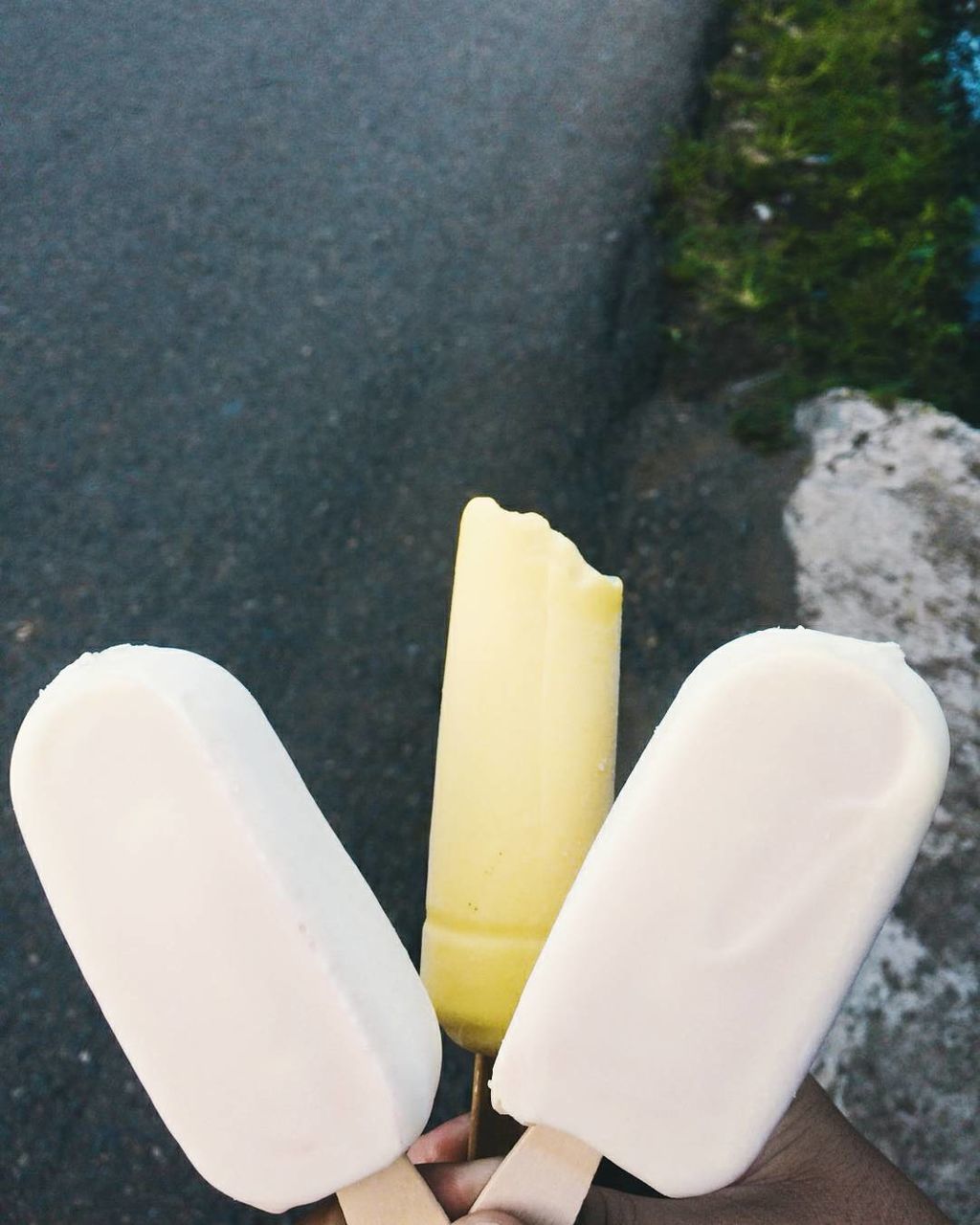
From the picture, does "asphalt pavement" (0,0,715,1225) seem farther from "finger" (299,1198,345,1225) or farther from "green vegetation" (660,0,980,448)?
"finger" (299,1198,345,1225)

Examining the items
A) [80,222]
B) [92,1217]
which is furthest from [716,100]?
[92,1217]

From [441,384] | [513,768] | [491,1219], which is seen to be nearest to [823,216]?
[441,384]

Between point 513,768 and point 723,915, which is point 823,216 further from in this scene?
point 723,915

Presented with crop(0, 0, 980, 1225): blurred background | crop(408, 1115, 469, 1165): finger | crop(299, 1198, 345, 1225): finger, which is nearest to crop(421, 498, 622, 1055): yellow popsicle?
crop(299, 1198, 345, 1225): finger

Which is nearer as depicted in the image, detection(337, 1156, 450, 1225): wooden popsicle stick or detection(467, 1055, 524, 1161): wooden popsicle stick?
detection(337, 1156, 450, 1225): wooden popsicle stick

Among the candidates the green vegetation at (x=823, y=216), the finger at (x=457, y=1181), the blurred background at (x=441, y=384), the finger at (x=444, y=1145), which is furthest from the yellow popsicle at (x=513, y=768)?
the green vegetation at (x=823, y=216)

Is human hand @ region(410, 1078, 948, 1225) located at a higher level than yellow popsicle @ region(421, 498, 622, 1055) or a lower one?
lower
